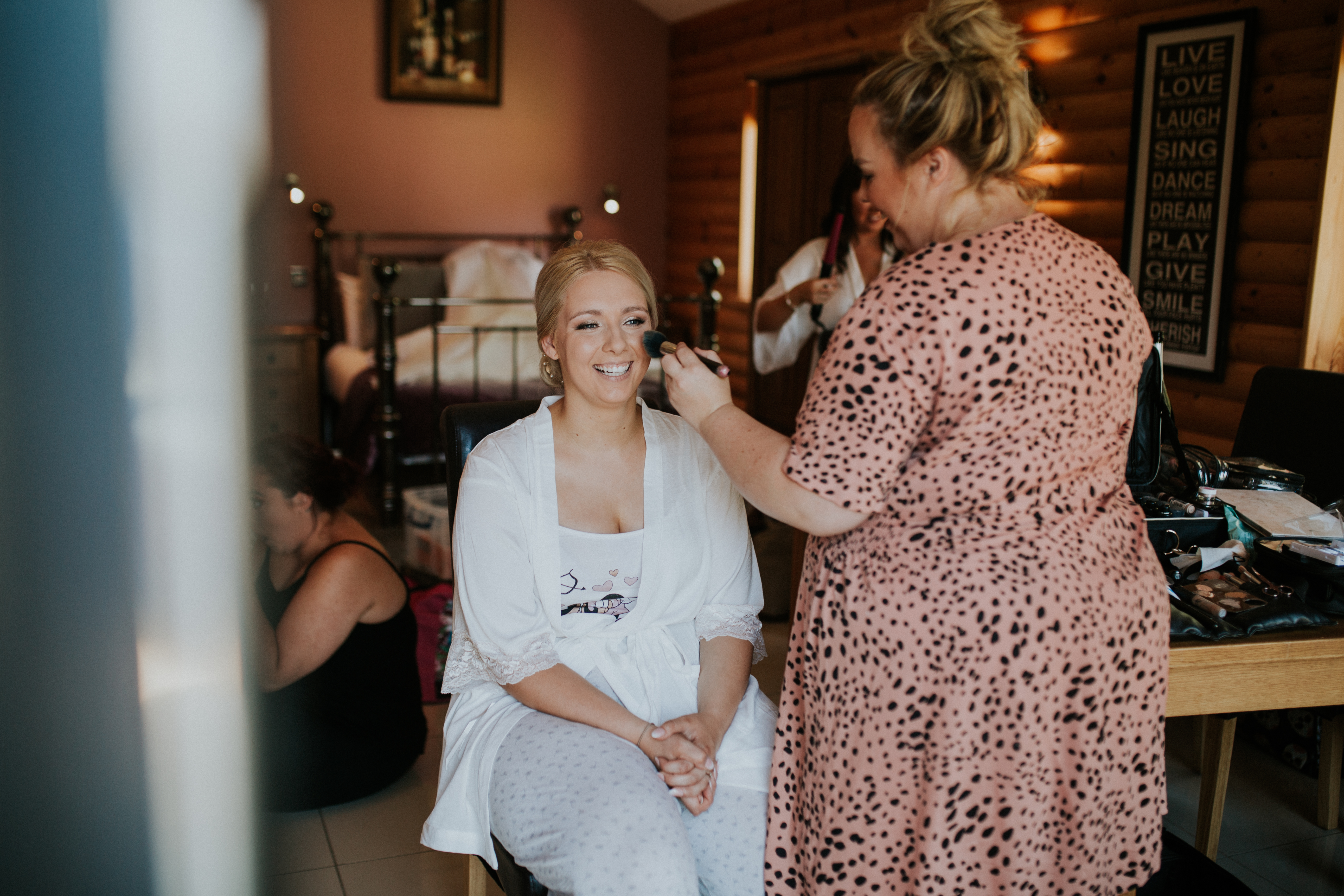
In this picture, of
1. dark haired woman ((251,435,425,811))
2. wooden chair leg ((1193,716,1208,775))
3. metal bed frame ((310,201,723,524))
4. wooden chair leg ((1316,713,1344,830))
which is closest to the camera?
dark haired woman ((251,435,425,811))

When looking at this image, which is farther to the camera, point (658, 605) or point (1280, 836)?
point (1280, 836)

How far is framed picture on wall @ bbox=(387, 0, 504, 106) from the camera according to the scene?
522 cm

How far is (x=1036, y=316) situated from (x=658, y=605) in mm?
660

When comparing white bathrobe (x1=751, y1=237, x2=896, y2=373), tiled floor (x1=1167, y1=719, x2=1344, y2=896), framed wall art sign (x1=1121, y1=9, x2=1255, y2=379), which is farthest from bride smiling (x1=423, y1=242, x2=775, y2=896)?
framed wall art sign (x1=1121, y1=9, x2=1255, y2=379)

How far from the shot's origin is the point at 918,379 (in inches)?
37.4

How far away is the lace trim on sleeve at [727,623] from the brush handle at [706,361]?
15.3 inches

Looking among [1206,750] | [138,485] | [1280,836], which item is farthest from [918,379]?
[1280,836]

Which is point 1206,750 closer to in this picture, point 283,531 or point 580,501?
point 580,501

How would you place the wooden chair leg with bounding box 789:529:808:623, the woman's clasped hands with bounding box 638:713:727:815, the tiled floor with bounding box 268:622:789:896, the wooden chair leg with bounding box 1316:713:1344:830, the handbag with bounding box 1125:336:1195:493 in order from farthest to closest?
the wooden chair leg with bounding box 789:529:808:623, the wooden chair leg with bounding box 1316:713:1344:830, the tiled floor with bounding box 268:622:789:896, the handbag with bounding box 1125:336:1195:493, the woman's clasped hands with bounding box 638:713:727:815

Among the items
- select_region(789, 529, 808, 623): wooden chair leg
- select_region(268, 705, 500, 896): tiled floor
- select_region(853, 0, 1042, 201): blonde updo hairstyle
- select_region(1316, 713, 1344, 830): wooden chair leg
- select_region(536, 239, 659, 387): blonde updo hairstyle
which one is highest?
select_region(853, 0, 1042, 201): blonde updo hairstyle

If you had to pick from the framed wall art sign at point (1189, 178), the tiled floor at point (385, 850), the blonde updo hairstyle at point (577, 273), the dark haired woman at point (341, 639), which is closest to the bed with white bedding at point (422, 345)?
the dark haired woman at point (341, 639)

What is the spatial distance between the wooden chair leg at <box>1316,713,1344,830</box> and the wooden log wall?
0.96m

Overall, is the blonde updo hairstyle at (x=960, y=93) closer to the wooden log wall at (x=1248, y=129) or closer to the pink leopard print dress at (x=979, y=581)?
the pink leopard print dress at (x=979, y=581)

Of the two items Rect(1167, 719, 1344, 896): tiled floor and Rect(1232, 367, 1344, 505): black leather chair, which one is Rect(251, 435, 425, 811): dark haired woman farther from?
Rect(1232, 367, 1344, 505): black leather chair
